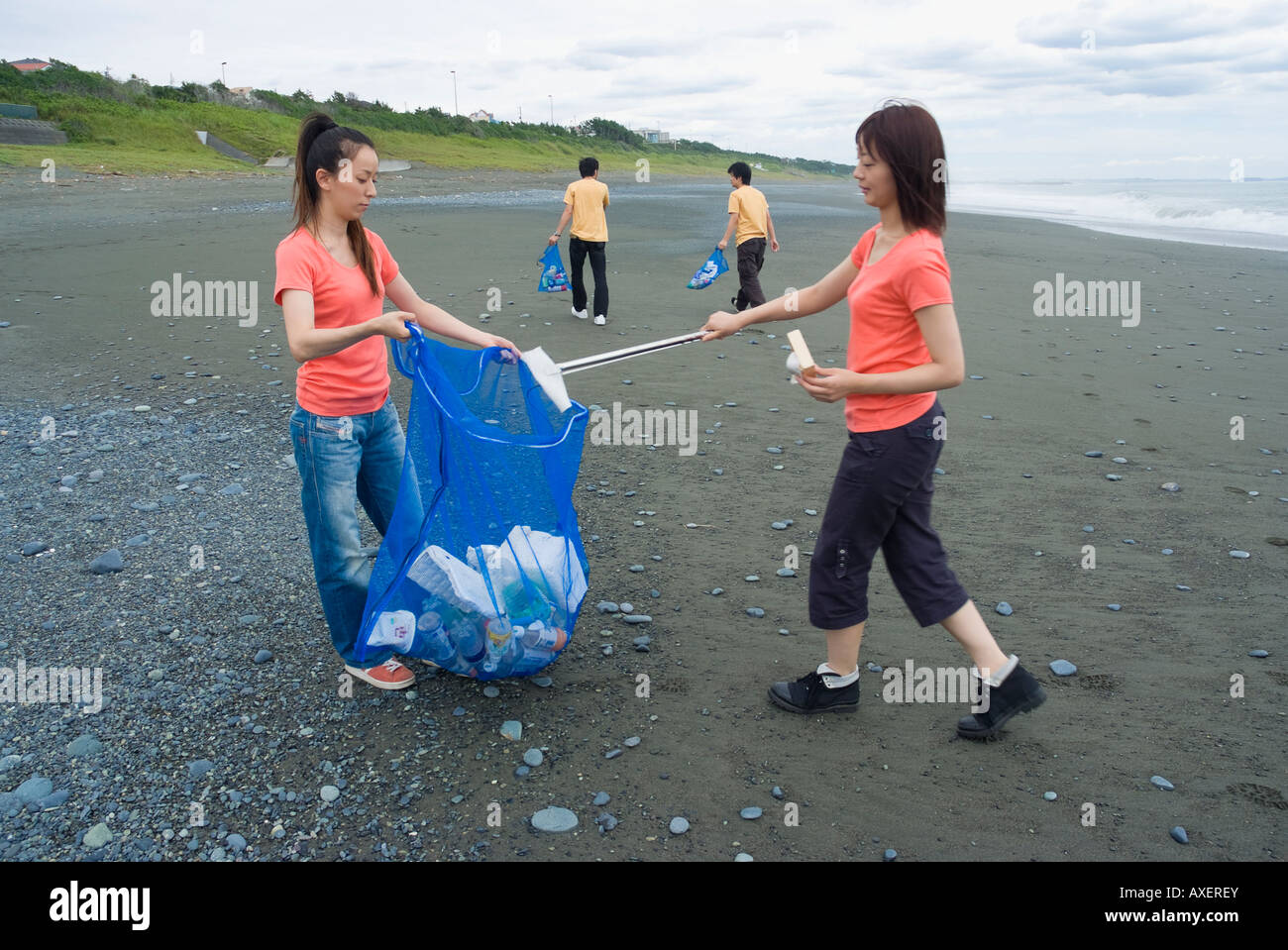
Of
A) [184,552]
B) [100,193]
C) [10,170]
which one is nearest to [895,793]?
[184,552]

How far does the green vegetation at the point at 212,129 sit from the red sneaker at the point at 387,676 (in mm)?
25363

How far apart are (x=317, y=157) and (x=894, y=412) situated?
2.19 m

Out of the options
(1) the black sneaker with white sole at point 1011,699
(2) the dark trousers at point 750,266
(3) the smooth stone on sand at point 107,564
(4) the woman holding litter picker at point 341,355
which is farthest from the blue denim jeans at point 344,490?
(2) the dark trousers at point 750,266

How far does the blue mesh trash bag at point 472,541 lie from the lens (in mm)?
3291

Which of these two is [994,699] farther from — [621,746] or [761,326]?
[761,326]

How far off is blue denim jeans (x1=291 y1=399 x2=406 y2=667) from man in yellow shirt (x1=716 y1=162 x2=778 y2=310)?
7777 millimetres

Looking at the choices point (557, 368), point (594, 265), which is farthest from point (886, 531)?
point (594, 265)

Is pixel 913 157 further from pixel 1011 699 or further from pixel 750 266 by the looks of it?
pixel 750 266

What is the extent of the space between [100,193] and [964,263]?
18362 millimetres

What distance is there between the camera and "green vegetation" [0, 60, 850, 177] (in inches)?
1120

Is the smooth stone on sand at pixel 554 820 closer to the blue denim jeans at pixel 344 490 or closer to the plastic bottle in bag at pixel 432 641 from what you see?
the plastic bottle in bag at pixel 432 641

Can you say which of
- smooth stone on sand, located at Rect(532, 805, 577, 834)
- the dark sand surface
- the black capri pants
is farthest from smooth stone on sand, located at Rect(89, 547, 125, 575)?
the black capri pants

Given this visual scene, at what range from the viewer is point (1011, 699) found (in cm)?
328

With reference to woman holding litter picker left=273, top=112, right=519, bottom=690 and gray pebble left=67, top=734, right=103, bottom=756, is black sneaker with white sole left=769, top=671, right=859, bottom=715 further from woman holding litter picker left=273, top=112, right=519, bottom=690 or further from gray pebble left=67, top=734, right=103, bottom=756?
gray pebble left=67, top=734, right=103, bottom=756
